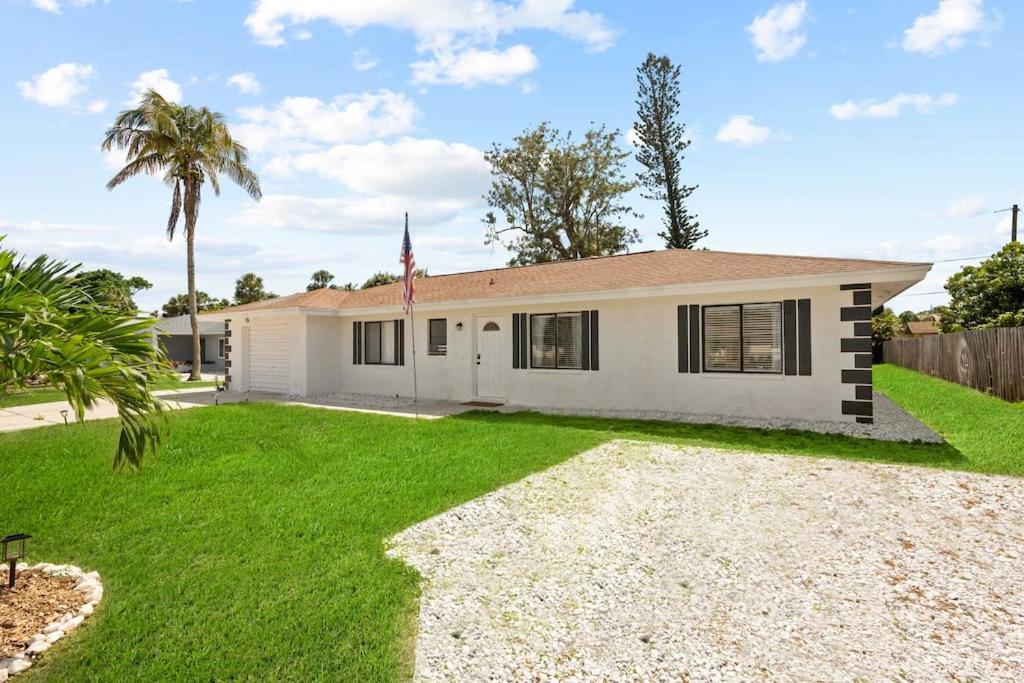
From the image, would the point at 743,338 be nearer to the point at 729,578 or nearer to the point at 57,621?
the point at 729,578

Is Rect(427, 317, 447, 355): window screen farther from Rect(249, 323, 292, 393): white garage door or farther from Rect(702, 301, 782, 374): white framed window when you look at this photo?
Rect(702, 301, 782, 374): white framed window

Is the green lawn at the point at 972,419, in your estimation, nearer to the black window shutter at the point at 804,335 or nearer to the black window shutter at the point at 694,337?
the black window shutter at the point at 804,335

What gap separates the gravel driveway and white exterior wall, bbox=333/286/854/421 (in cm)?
391

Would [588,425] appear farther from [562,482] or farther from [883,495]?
[883,495]

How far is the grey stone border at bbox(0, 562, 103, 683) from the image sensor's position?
9.89 feet

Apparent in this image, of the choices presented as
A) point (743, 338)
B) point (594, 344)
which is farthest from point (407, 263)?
point (743, 338)

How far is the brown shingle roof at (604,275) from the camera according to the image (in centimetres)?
1051

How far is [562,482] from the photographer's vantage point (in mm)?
6578

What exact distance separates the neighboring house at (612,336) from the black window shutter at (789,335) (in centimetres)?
2

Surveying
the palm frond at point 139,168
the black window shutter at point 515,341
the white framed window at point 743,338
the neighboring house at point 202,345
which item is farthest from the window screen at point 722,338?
the neighboring house at point 202,345

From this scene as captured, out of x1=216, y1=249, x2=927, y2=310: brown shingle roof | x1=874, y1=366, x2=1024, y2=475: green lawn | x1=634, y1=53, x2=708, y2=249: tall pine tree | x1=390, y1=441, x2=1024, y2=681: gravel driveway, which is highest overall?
x1=634, y1=53, x2=708, y2=249: tall pine tree

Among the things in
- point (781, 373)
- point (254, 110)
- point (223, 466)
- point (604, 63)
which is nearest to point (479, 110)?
point (604, 63)

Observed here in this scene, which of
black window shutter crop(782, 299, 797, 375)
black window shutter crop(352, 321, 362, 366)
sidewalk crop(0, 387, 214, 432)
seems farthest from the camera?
black window shutter crop(352, 321, 362, 366)

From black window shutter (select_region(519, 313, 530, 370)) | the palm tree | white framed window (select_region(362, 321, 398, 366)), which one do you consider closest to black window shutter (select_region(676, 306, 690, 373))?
black window shutter (select_region(519, 313, 530, 370))
